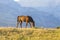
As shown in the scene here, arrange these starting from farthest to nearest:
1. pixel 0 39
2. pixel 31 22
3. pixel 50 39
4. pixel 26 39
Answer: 1. pixel 31 22
2. pixel 50 39
3. pixel 0 39
4. pixel 26 39

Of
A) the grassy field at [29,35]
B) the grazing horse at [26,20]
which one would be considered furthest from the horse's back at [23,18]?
Result: the grassy field at [29,35]

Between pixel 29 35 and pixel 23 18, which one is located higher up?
pixel 23 18

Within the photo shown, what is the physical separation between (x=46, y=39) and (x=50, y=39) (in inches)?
17.2

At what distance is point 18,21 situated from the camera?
129 ft

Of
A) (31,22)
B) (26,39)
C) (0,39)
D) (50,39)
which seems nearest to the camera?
(26,39)

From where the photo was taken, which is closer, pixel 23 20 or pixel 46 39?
pixel 46 39

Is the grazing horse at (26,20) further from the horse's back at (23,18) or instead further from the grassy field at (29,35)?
the grassy field at (29,35)

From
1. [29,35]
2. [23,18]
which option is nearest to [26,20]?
[23,18]

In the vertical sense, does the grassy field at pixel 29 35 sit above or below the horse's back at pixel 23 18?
below

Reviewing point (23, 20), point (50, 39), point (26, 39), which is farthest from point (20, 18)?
point (26, 39)

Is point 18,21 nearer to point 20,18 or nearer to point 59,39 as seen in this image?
point 20,18

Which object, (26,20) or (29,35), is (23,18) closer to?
(26,20)

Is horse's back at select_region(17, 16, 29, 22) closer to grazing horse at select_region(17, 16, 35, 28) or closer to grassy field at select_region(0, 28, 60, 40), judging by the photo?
grazing horse at select_region(17, 16, 35, 28)

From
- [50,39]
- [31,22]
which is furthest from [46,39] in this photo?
[31,22]
